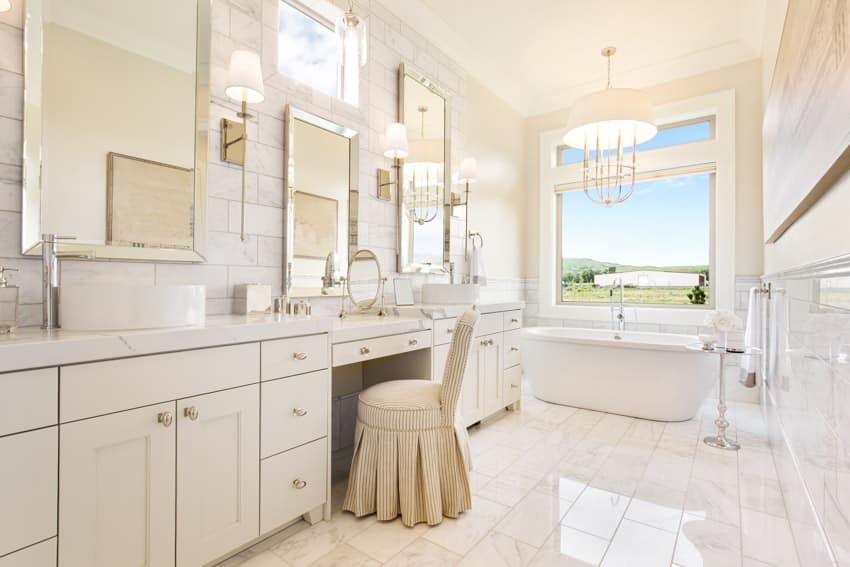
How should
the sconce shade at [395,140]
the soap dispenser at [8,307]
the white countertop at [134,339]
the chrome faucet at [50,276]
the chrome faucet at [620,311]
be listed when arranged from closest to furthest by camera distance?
1. the white countertop at [134,339]
2. the soap dispenser at [8,307]
3. the chrome faucet at [50,276]
4. the sconce shade at [395,140]
5. the chrome faucet at [620,311]

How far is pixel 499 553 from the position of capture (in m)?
1.62

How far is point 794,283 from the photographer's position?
166 centimetres

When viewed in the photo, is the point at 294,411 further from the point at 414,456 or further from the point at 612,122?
the point at 612,122

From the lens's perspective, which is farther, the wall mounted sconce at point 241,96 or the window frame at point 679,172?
the window frame at point 679,172

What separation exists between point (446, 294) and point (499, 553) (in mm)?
1673

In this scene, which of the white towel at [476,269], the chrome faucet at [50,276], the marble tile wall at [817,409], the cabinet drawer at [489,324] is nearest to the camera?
the marble tile wall at [817,409]

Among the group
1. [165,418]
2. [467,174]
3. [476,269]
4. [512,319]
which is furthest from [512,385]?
[165,418]

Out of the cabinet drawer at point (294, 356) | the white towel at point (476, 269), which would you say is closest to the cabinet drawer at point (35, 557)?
the cabinet drawer at point (294, 356)

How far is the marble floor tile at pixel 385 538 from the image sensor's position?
64.1 inches

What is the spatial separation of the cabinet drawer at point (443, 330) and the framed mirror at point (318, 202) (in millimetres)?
606

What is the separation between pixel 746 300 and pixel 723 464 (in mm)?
1817

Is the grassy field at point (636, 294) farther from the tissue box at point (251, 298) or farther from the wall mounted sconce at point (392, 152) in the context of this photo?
the tissue box at point (251, 298)

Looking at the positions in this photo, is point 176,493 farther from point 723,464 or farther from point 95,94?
point 723,464

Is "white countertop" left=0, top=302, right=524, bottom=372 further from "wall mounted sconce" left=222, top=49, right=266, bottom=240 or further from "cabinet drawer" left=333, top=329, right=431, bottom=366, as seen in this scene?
"wall mounted sconce" left=222, top=49, right=266, bottom=240
